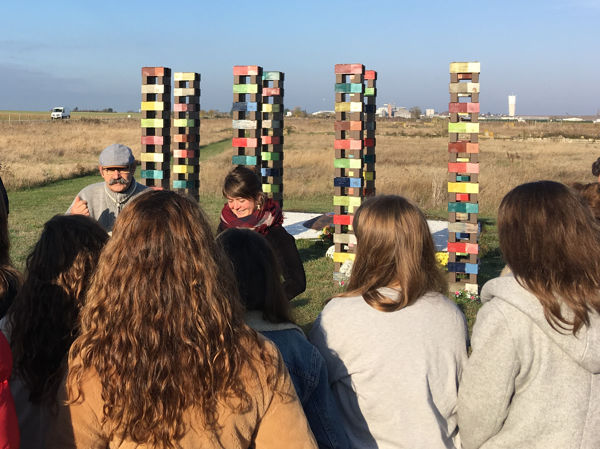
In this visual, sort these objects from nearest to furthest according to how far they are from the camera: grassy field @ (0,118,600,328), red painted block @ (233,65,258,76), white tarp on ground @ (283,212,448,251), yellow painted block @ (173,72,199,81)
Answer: red painted block @ (233,65,258,76)
yellow painted block @ (173,72,199,81)
grassy field @ (0,118,600,328)
white tarp on ground @ (283,212,448,251)

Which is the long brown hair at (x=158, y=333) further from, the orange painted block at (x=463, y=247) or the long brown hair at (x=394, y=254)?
the orange painted block at (x=463, y=247)

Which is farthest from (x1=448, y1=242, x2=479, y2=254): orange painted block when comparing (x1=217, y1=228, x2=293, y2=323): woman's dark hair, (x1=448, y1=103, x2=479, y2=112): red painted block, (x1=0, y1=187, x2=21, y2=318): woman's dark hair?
(x1=0, y1=187, x2=21, y2=318): woman's dark hair

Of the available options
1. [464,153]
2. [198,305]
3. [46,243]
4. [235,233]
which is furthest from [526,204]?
[464,153]

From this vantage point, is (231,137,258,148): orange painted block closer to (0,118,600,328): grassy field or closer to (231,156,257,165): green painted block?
(231,156,257,165): green painted block

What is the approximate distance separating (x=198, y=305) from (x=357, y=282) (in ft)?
2.91

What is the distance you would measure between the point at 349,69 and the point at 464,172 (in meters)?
1.85

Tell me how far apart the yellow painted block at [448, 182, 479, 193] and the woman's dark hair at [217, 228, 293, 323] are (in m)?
6.02

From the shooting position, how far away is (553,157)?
1406 inches

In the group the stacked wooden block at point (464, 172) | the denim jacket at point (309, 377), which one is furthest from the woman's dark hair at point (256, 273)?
the stacked wooden block at point (464, 172)

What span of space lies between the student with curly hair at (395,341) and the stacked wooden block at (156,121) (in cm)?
659

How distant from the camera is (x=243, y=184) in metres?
4.70

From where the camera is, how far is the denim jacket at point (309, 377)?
2309 millimetres

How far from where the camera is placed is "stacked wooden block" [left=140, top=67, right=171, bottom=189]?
878 centimetres

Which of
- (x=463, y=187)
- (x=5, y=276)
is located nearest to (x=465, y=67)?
(x=463, y=187)
